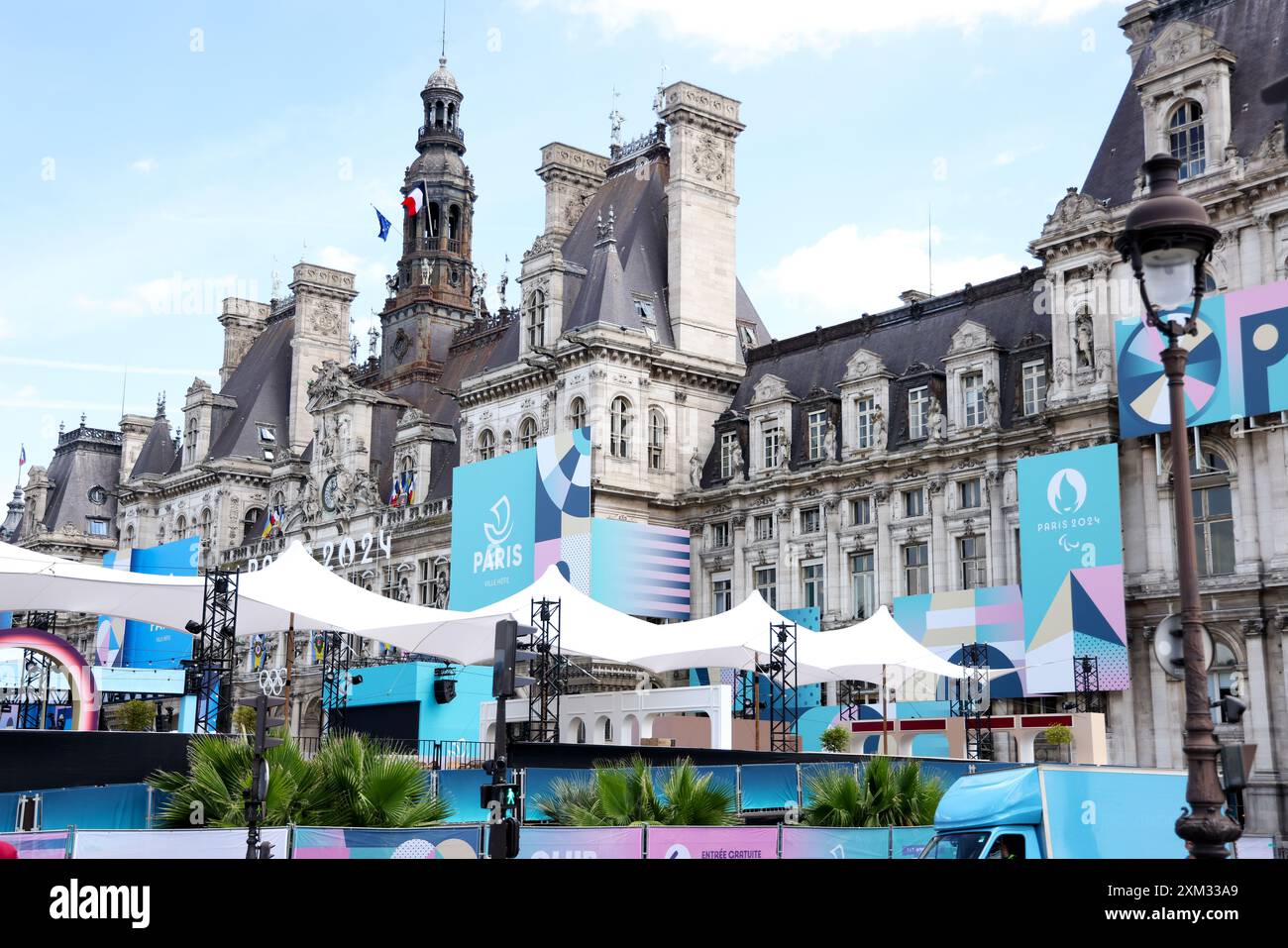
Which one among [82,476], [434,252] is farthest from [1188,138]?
[82,476]

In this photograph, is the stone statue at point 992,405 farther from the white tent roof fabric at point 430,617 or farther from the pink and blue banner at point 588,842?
the pink and blue banner at point 588,842

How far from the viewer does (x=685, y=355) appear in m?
61.4

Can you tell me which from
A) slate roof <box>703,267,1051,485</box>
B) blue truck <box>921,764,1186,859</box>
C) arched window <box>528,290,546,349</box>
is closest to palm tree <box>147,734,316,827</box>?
blue truck <box>921,764,1186,859</box>

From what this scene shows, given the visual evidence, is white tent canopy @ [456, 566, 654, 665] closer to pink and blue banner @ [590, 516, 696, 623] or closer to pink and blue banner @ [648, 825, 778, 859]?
pink and blue banner @ [590, 516, 696, 623]

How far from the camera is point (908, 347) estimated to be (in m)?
54.9

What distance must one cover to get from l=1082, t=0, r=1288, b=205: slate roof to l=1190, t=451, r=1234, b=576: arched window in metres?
9.10

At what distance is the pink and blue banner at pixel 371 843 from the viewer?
17.4 meters

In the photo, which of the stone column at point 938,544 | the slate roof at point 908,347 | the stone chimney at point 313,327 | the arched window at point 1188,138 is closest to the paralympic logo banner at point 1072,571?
the stone column at point 938,544

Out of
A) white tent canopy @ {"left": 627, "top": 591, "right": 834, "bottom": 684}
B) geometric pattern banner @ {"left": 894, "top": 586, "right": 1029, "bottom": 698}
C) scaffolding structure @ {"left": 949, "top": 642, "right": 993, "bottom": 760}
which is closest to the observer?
white tent canopy @ {"left": 627, "top": 591, "right": 834, "bottom": 684}

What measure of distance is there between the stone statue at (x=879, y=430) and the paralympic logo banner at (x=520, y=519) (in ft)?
36.8

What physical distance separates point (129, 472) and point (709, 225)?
52061 millimetres

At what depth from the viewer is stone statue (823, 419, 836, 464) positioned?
5425 centimetres

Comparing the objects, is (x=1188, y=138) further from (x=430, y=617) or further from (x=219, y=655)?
(x=219, y=655)

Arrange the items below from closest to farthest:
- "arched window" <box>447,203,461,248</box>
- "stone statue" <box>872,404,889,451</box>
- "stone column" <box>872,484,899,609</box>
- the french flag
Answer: "stone column" <box>872,484,899,609</box>
"stone statue" <box>872,404,889,451</box>
the french flag
"arched window" <box>447,203,461,248</box>
